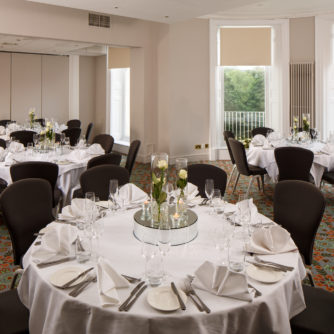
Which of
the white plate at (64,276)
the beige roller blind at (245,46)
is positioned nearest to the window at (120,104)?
the beige roller blind at (245,46)

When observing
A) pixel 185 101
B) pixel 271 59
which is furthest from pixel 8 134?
pixel 271 59

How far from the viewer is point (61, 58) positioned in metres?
13.2

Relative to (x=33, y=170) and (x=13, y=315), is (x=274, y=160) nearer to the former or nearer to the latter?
(x=33, y=170)

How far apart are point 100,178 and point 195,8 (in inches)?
181

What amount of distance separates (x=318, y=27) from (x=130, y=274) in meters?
9.08

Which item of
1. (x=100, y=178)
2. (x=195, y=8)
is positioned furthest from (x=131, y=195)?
(x=195, y=8)

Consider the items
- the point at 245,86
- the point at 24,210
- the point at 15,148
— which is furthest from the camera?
the point at 245,86

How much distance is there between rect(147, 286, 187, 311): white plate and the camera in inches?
66.1

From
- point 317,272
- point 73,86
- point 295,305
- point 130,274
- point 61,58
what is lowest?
point 317,272

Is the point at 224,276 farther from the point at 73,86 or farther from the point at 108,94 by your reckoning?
the point at 73,86

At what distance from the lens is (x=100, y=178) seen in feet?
12.6

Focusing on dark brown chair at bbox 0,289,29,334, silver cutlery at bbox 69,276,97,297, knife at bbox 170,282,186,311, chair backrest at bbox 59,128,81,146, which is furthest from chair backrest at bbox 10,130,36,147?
knife at bbox 170,282,186,311

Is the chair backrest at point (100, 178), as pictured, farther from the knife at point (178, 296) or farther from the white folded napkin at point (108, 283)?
the knife at point (178, 296)

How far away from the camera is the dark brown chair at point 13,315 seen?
203cm
